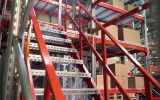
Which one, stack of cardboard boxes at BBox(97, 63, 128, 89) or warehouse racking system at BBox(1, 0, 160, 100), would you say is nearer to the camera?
warehouse racking system at BBox(1, 0, 160, 100)

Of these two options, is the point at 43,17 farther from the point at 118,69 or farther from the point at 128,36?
the point at 118,69

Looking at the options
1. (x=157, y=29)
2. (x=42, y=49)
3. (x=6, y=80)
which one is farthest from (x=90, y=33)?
(x=157, y=29)

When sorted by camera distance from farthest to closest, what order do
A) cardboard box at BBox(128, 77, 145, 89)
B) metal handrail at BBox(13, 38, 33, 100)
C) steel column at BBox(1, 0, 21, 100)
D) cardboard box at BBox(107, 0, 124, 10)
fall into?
cardboard box at BBox(107, 0, 124, 10)
cardboard box at BBox(128, 77, 145, 89)
steel column at BBox(1, 0, 21, 100)
metal handrail at BBox(13, 38, 33, 100)

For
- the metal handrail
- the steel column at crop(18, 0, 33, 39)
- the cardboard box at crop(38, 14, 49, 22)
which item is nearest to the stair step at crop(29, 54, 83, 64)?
the steel column at crop(18, 0, 33, 39)

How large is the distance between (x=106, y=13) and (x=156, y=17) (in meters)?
6.05

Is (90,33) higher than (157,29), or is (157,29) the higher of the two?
(90,33)

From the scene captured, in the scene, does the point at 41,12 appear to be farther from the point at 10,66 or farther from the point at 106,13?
the point at 10,66

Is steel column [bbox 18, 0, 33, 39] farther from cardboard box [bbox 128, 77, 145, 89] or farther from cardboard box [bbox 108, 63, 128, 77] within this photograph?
cardboard box [bbox 128, 77, 145, 89]

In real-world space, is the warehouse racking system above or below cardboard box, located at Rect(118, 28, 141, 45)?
below

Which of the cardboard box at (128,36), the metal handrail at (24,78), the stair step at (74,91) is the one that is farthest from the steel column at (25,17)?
A: the cardboard box at (128,36)

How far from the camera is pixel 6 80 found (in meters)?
2.65

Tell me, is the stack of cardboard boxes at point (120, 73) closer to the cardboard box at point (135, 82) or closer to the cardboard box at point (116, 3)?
the cardboard box at point (135, 82)

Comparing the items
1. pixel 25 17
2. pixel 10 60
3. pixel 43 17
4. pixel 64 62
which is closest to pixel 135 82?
pixel 64 62

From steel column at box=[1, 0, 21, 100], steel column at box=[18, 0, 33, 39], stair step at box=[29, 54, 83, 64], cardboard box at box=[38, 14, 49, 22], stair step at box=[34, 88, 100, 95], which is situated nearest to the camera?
steel column at box=[18, 0, 33, 39]
